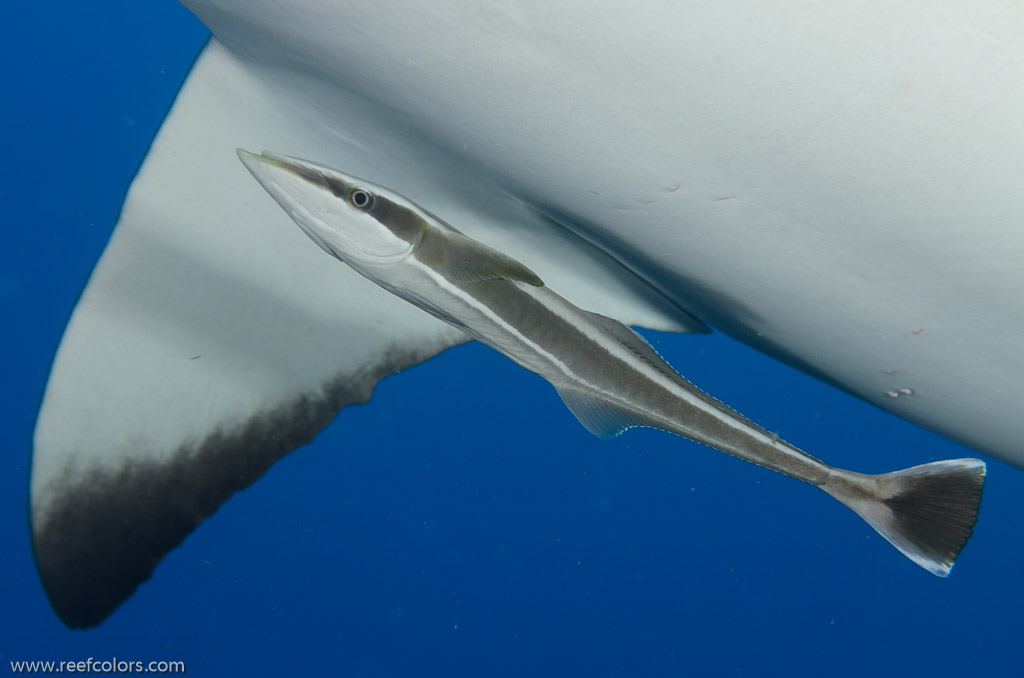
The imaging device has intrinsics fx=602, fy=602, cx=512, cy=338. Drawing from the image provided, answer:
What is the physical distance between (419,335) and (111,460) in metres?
0.55

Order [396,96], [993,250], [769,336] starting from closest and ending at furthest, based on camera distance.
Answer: [993,250] → [396,96] → [769,336]

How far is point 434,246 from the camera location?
528 millimetres

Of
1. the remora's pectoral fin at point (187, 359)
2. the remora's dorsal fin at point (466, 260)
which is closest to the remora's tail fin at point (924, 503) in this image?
the remora's dorsal fin at point (466, 260)

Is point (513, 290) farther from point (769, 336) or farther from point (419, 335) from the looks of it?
point (419, 335)

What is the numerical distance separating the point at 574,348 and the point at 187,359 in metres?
0.78

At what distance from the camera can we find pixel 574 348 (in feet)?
1.88

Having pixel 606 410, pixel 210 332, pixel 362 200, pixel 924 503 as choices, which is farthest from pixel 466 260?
pixel 210 332

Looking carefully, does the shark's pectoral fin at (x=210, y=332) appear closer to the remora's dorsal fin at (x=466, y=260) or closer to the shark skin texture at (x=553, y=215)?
the shark skin texture at (x=553, y=215)

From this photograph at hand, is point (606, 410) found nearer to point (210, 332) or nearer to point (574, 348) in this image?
point (574, 348)

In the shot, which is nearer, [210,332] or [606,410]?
[606,410]

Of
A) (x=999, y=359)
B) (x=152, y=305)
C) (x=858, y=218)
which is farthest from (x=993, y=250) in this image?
(x=152, y=305)

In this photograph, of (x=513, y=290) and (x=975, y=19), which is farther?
(x=513, y=290)

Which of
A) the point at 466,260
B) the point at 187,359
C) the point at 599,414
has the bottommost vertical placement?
the point at 187,359

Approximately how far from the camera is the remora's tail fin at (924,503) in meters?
0.58
